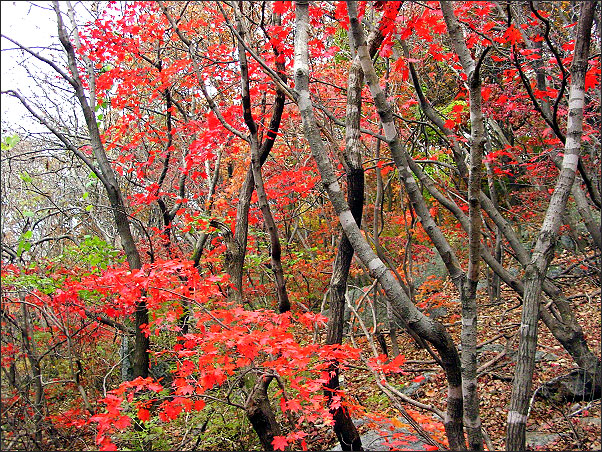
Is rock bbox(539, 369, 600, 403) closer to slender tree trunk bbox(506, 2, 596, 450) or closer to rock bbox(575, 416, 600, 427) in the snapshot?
rock bbox(575, 416, 600, 427)

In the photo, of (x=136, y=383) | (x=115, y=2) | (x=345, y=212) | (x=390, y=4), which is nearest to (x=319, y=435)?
(x=136, y=383)

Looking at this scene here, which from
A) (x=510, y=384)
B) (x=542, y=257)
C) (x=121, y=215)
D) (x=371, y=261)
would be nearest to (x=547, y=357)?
(x=510, y=384)

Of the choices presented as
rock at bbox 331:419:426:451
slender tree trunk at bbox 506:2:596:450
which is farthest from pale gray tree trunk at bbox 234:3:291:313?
slender tree trunk at bbox 506:2:596:450

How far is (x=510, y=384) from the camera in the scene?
654 cm

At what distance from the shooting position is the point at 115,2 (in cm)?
739

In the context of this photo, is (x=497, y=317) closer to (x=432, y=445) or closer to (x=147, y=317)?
(x=432, y=445)

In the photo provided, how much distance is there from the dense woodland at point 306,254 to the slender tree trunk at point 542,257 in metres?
0.01

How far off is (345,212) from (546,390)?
4.72 meters

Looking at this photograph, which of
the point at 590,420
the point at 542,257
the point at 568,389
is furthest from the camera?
the point at 568,389

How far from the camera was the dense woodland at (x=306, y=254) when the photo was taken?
3.16 m

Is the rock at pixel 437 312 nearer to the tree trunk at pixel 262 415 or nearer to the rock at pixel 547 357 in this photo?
the rock at pixel 547 357

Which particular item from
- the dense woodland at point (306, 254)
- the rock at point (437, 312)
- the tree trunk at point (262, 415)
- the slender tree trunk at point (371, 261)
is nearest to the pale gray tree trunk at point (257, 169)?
the dense woodland at point (306, 254)

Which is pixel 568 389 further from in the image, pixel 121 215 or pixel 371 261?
pixel 121 215

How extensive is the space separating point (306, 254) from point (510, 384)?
619cm
